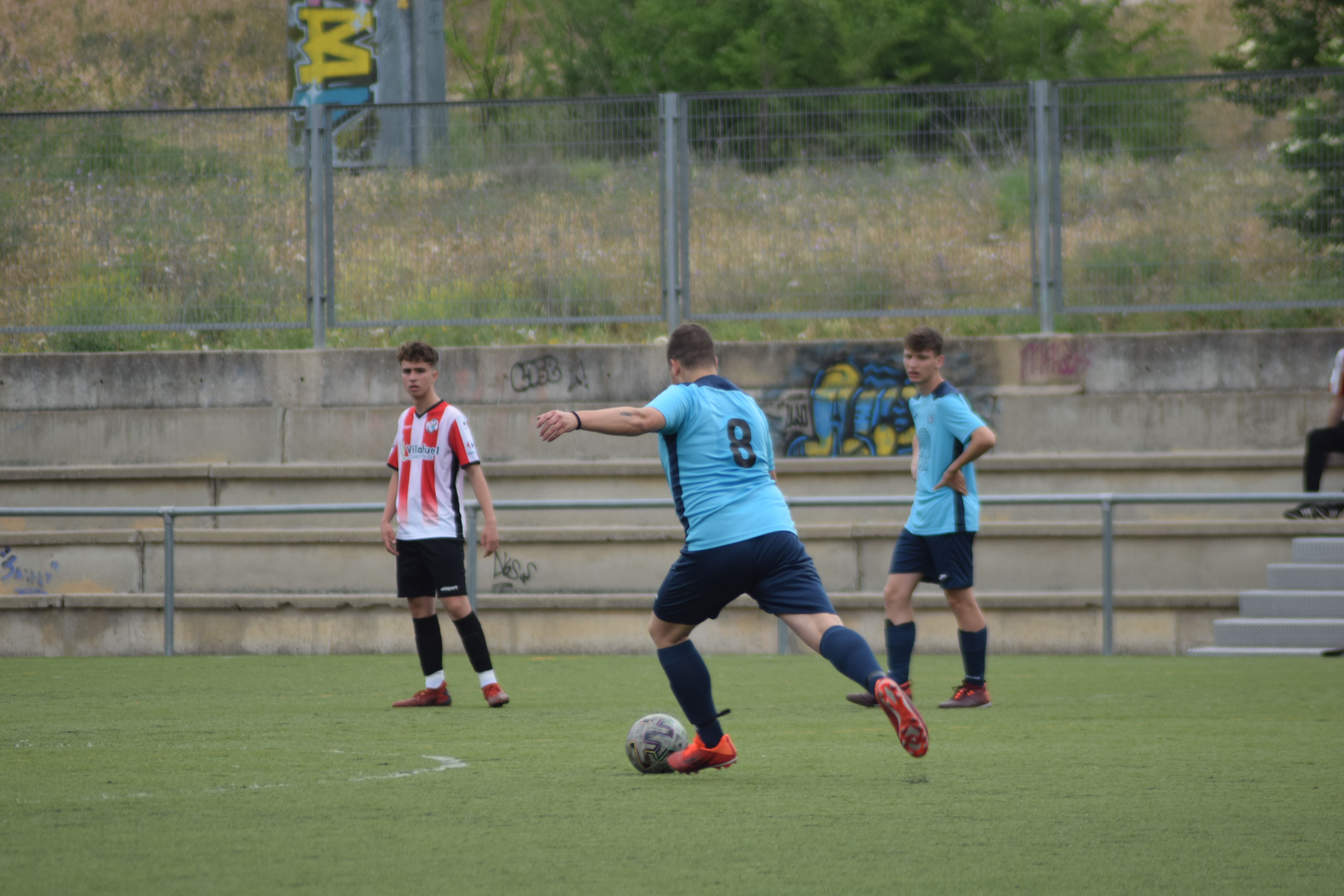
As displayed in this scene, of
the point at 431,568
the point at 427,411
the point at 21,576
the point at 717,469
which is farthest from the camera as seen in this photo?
the point at 21,576

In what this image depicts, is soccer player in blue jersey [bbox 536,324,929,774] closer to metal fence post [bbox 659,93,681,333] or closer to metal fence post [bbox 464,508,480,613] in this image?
metal fence post [bbox 464,508,480,613]

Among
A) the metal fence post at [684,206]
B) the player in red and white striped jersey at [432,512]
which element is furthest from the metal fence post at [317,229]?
the player in red and white striped jersey at [432,512]

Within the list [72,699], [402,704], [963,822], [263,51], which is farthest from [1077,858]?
[263,51]

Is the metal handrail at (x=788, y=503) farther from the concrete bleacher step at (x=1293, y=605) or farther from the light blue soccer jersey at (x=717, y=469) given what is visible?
the light blue soccer jersey at (x=717, y=469)

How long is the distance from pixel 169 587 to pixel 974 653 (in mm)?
7026

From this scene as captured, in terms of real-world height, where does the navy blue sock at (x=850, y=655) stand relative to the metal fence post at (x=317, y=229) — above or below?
below

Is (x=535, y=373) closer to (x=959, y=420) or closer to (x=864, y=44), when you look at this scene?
(x=959, y=420)

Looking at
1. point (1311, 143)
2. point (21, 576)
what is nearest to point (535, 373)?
point (21, 576)

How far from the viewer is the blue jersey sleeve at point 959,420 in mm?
8414

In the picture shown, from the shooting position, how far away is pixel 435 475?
343 inches

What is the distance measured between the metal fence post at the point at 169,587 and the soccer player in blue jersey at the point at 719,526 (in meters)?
7.65

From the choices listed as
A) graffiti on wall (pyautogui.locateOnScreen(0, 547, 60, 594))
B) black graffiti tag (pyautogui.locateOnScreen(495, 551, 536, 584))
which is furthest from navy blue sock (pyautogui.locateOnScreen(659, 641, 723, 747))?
graffiti on wall (pyautogui.locateOnScreen(0, 547, 60, 594))

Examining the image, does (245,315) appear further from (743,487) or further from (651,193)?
(743,487)

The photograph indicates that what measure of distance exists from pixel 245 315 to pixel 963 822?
11500mm
